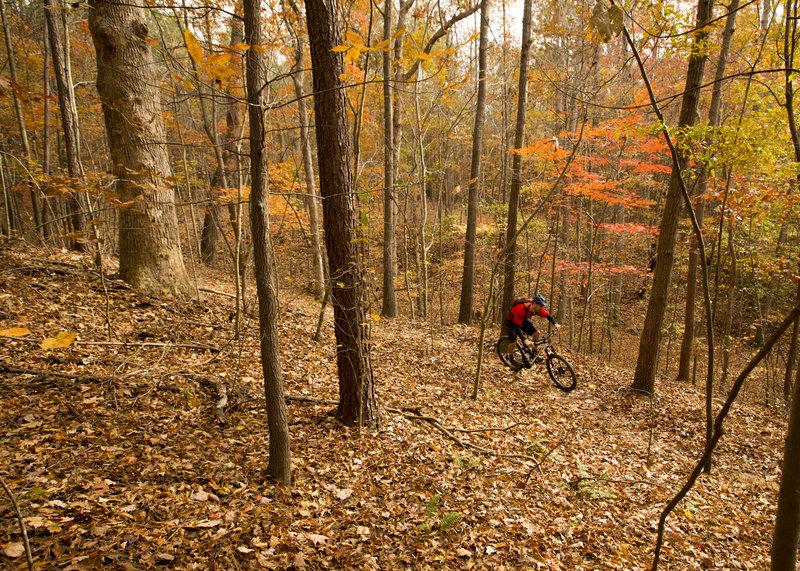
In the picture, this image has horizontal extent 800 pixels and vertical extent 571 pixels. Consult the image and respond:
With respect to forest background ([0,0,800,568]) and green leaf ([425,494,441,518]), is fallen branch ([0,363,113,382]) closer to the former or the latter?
forest background ([0,0,800,568])

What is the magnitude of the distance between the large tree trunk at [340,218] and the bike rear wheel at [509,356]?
470 centimetres

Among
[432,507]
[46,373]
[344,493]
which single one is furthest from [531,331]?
[46,373]

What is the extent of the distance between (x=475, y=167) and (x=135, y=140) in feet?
26.7

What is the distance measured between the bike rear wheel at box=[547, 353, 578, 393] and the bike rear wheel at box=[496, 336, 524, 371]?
635 millimetres

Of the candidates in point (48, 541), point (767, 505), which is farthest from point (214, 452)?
point (767, 505)

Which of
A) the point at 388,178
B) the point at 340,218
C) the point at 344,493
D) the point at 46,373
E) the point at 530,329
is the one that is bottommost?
the point at 344,493

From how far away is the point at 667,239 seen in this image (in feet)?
23.5

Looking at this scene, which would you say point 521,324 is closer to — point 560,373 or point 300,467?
point 560,373

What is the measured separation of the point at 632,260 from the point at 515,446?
67.3ft

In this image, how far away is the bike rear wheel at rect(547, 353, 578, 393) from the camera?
781 centimetres

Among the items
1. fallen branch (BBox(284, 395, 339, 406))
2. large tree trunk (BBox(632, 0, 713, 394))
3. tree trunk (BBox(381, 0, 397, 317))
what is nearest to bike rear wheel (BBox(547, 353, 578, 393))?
large tree trunk (BBox(632, 0, 713, 394))

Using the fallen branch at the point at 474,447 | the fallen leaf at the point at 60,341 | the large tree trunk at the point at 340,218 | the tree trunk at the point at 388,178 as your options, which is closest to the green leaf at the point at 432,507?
the large tree trunk at the point at 340,218

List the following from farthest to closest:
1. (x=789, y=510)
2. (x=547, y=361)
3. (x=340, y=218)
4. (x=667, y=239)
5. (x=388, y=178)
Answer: (x=388, y=178)
(x=547, y=361)
(x=667, y=239)
(x=340, y=218)
(x=789, y=510)

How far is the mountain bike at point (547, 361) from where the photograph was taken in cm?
784
